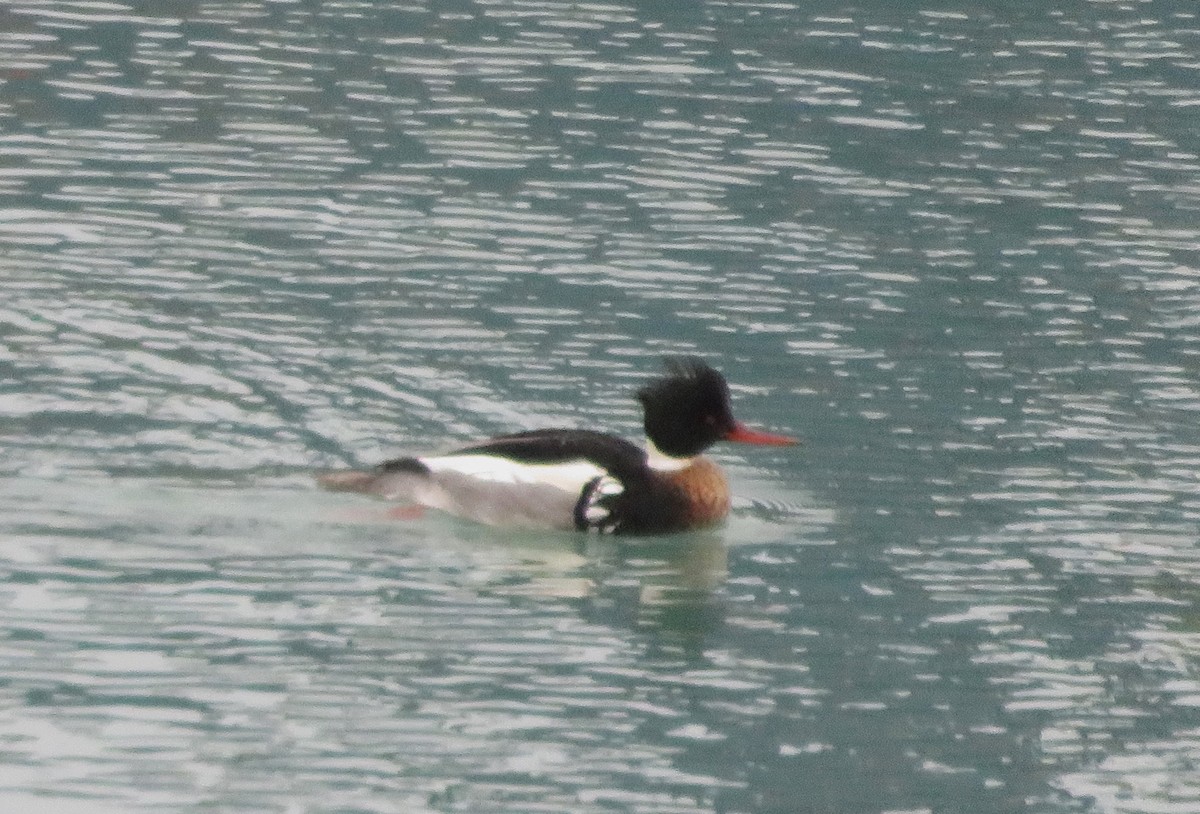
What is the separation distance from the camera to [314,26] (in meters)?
24.8

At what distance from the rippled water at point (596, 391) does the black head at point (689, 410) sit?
1.55 ft

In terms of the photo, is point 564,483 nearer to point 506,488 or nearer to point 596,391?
point 506,488

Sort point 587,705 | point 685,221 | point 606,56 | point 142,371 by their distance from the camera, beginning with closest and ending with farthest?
point 587,705
point 142,371
point 685,221
point 606,56

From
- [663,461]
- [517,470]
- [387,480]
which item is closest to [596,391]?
[663,461]

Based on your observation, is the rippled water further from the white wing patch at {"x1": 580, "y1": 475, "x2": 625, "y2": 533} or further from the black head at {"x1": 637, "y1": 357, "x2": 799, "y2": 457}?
the black head at {"x1": 637, "y1": 357, "x2": 799, "y2": 457}

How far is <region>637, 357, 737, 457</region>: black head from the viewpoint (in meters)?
14.5

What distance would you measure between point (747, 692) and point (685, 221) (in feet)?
26.4

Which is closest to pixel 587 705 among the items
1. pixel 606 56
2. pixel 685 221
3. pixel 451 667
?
pixel 451 667

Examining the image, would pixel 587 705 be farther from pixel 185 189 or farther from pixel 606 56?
pixel 606 56

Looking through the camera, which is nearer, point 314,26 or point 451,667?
point 451,667

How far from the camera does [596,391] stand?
1595 cm

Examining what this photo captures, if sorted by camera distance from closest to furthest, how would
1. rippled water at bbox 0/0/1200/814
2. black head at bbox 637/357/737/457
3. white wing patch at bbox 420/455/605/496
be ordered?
1. rippled water at bbox 0/0/1200/814
2. white wing patch at bbox 420/455/605/496
3. black head at bbox 637/357/737/457

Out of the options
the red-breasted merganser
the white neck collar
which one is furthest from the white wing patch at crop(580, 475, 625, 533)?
the white neck collar

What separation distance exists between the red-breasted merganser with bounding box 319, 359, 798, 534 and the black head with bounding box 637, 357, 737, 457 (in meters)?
0.02
